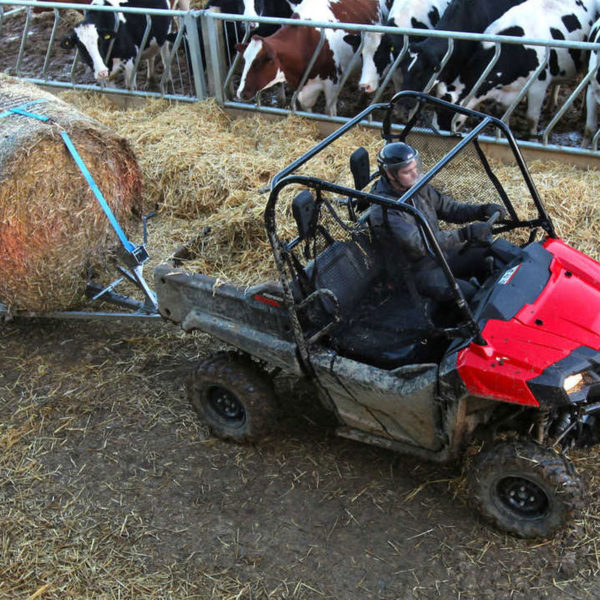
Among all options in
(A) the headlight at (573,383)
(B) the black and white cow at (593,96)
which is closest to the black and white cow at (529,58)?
(B) the black and white cow at (593,96)

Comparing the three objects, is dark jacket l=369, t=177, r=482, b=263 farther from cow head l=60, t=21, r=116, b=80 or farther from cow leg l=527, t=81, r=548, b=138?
cow head l=60, t=21, r=116, b=80

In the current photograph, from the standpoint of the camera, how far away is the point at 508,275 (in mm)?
3941

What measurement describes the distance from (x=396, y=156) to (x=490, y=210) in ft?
2.39

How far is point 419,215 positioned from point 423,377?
84 centimetres

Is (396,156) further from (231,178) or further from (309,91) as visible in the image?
(309,91)

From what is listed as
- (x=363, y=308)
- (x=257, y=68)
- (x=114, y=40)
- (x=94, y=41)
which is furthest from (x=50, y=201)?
(x=114, y=40)

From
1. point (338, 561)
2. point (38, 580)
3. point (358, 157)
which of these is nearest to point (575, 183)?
point (358, 157)

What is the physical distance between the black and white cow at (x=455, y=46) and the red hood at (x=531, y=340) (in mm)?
4994

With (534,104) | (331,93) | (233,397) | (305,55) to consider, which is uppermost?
(305,55)

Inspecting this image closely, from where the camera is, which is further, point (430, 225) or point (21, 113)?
point (21, 113)

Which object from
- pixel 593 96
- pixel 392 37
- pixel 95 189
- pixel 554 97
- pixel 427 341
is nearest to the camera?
pixel 427 341

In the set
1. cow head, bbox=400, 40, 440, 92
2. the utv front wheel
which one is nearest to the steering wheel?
the utv front wheel

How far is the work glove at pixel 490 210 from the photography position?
4.35 metres

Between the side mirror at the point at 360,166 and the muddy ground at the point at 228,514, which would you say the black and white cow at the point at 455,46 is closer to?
the side mirror at the point at 360,166
